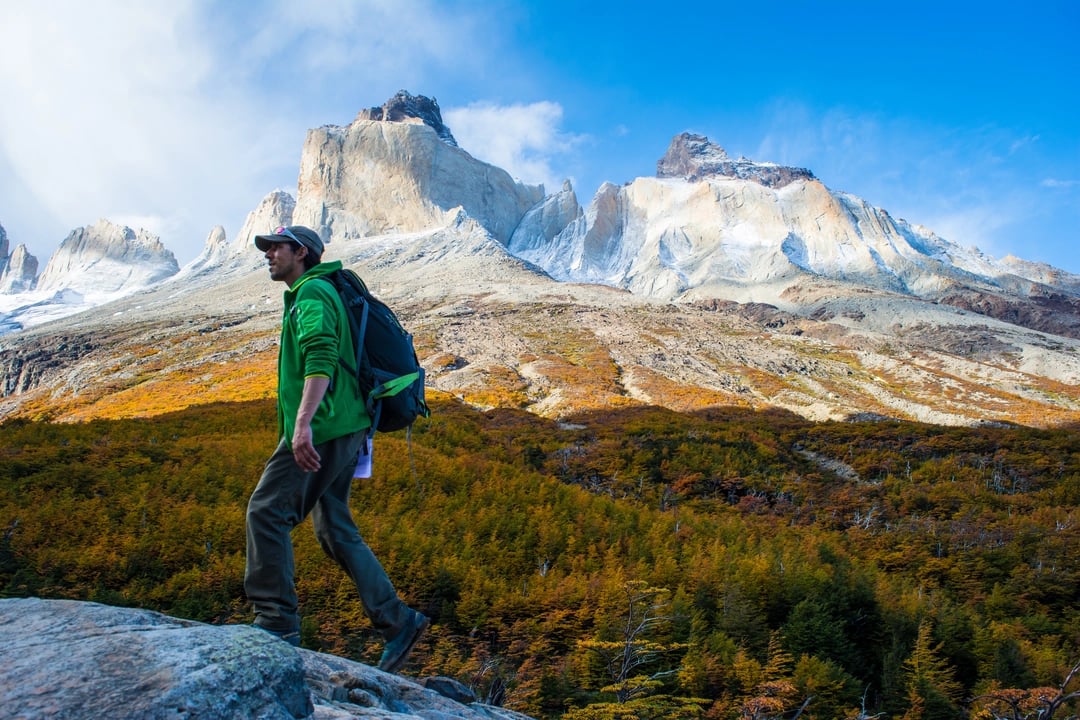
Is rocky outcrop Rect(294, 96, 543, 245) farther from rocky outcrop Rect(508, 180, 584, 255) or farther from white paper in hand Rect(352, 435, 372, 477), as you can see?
white paper in hand Rect(352, 435, 372, 477)

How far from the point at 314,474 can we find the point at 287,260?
1.44 metres

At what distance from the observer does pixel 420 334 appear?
61281 mm

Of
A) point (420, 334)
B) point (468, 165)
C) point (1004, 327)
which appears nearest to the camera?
point (420, 334)

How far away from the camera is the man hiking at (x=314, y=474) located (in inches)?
154

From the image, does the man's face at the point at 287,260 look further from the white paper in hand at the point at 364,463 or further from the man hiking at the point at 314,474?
the white paper in hand at the point at 364,463

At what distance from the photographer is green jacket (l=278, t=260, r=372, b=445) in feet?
12.9

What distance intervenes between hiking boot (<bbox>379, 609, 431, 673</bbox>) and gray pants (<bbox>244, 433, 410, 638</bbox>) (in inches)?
2.2

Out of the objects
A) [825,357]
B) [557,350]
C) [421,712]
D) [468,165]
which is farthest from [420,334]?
[468,165]

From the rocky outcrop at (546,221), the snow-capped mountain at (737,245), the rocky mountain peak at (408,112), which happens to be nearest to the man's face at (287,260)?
the snow-capped mountain at (737,245)

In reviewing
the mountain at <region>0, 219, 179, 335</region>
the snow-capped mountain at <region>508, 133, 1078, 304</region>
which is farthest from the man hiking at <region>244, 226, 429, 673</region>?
the mountain at <region>0, 219, 179, 335</region>

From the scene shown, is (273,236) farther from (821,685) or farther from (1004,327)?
(1004,327)

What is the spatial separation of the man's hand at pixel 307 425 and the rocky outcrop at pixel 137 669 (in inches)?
39.4

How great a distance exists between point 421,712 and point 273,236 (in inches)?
122

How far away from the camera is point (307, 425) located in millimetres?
3801
